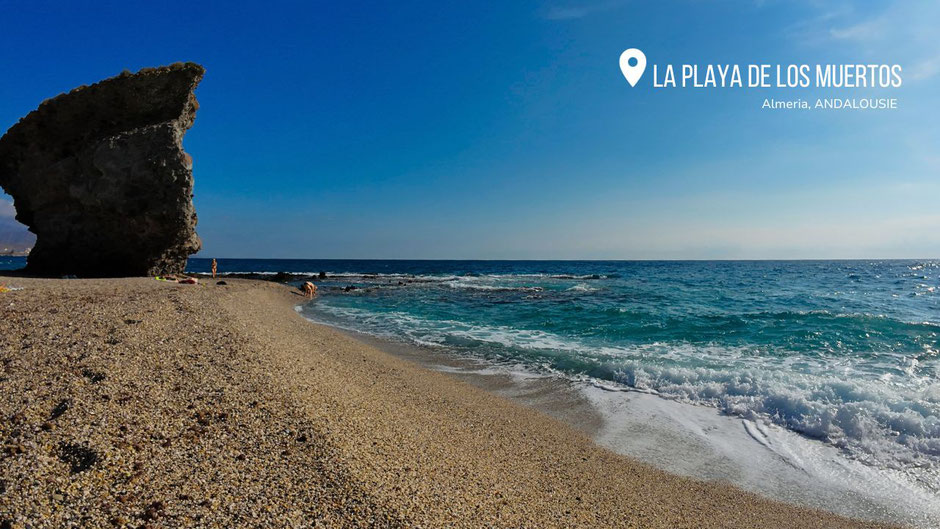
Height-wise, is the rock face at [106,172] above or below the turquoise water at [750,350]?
above

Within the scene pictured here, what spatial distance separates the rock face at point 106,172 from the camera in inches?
855

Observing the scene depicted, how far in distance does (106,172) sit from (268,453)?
25.3 m

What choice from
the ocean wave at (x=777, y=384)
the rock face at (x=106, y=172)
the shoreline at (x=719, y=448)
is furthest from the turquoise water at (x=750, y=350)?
the rock face at (x=106, y=172)

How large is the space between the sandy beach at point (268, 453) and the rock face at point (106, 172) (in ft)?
60.1

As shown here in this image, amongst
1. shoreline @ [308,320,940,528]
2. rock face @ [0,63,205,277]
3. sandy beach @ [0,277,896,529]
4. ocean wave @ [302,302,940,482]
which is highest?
rock face @ [0,63,205,277]

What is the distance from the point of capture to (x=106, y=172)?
2138cm

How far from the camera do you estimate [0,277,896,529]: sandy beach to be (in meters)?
3.20

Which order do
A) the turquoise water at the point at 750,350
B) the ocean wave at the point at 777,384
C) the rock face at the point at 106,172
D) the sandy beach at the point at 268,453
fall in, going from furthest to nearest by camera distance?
the rock face at the point at 106,172 < the turquoise water at the point at 750,350 < the ocean wave at the point at 777,384 < the sandy beach at the point at 268,453

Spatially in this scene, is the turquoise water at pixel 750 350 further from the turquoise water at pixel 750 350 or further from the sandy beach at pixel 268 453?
the sandy beach at pixel 268 453

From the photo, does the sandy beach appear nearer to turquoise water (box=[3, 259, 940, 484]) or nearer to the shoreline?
the shoreline

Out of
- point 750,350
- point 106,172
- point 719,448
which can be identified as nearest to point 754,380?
point 719,448

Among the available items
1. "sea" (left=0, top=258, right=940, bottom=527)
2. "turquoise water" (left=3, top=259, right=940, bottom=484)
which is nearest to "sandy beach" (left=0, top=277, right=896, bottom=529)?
"sea" (left=0, top=258, right=940, bottom=527)

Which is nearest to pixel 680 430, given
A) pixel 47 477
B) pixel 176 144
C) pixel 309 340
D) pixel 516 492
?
pixel 516 492

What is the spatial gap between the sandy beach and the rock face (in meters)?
18.3
